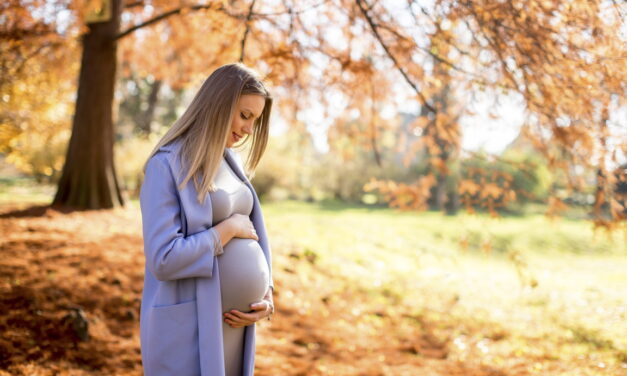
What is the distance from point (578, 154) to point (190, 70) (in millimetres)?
7218

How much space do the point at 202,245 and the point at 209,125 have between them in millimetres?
465

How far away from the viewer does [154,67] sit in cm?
1117

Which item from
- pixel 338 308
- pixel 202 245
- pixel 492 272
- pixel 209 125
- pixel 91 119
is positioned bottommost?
pixel 492 272

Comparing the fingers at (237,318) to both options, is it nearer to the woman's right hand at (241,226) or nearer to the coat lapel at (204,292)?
the coat lapel at (204,292)

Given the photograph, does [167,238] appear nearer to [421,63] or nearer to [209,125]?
[209,125]

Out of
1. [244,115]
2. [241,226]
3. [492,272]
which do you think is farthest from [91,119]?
[492,272]

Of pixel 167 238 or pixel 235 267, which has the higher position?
pixel 167 238

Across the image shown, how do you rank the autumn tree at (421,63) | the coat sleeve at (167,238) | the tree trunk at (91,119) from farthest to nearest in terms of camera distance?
the tree trunk at (91,119)
the autumn tree at (421,63)
the coat sleeve at (167,238)

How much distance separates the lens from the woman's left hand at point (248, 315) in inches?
78.6

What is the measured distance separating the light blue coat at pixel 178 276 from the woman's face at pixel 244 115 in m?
0.24

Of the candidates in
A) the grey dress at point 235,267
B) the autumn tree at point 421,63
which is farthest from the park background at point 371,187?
the grey dress at point 235,267

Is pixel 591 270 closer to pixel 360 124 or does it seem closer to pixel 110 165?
pixel 360 124

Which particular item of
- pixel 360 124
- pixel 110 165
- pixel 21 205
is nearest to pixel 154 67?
pixel 110 165

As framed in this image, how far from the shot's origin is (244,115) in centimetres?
207
